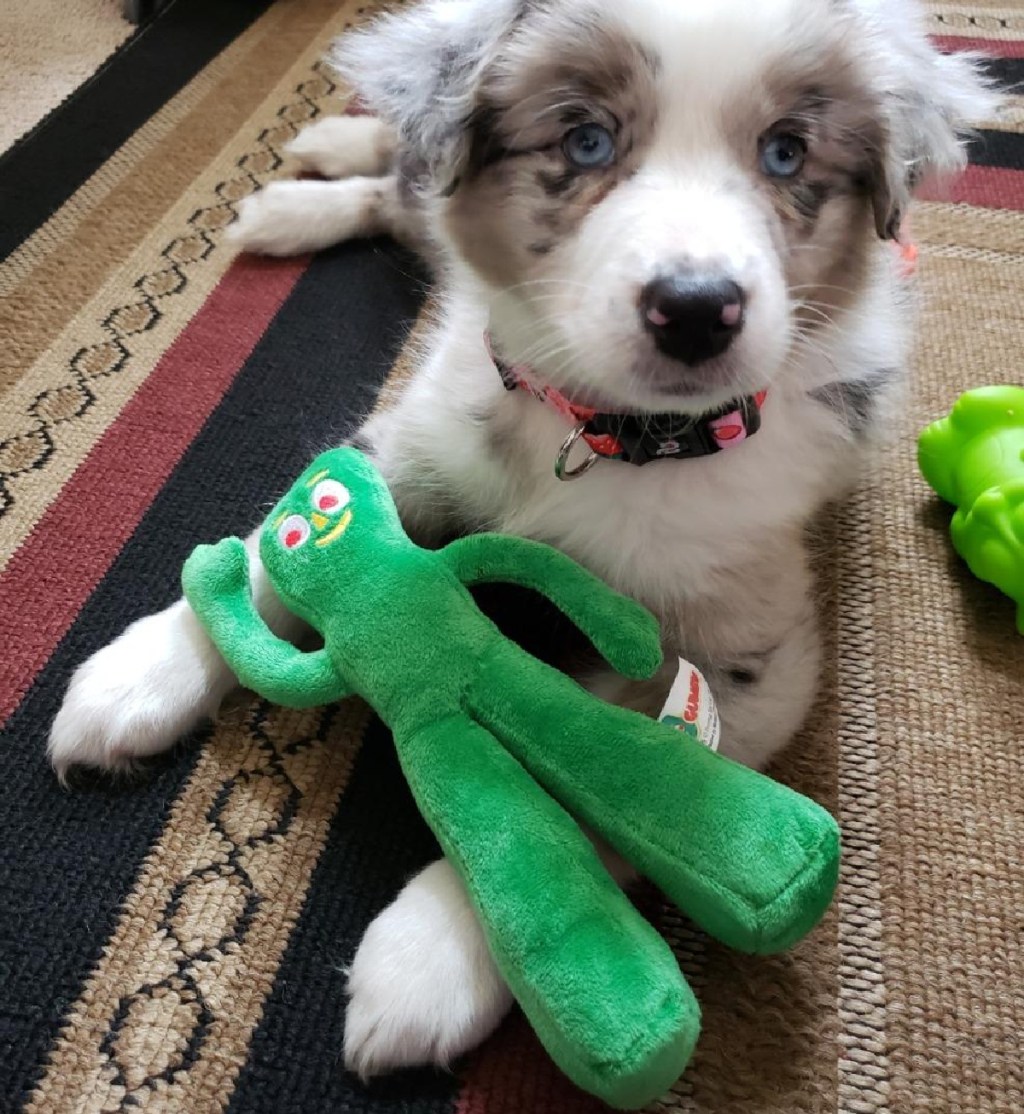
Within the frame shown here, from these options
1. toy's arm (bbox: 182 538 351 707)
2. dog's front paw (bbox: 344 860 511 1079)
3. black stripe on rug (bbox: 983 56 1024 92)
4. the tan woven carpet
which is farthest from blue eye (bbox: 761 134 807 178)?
black stripe on rug (bbox: 983 56 1024 92)

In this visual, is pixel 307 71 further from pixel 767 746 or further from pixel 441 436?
pixel 767 746

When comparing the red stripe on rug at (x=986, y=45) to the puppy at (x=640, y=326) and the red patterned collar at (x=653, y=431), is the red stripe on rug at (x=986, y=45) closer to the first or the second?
the puppy at (x=640, y=326)

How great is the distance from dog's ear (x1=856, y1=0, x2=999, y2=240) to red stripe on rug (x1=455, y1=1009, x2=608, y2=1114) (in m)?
1.06

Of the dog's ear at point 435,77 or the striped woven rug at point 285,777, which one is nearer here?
the striped woven rug at point 285,777

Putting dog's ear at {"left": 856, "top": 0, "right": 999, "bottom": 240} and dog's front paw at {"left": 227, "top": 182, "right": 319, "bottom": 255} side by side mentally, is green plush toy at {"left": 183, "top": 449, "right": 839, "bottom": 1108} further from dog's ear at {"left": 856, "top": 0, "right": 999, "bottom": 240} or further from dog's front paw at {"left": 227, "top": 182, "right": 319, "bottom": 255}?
dog's front paw at {"left": 227, "top": 182, "right": 319, "bottom": 255}

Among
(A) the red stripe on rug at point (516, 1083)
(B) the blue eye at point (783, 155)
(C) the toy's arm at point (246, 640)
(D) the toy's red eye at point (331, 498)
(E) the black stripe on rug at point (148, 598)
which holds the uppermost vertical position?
(B) the blue eye at point (783, 155)

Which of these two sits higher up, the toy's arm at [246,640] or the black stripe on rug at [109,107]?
the black stripe on rug at [109,107]

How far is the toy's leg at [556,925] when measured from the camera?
2.98ft

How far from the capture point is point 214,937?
1.16 m

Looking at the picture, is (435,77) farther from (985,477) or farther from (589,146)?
(985,477)

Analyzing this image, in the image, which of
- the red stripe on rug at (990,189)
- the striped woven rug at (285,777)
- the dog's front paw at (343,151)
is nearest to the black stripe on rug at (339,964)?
the striped woven rug at (285,777)

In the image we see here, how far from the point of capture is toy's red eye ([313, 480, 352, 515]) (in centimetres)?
125

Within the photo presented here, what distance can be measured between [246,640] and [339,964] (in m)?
0.39

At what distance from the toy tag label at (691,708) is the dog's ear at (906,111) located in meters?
0.62
